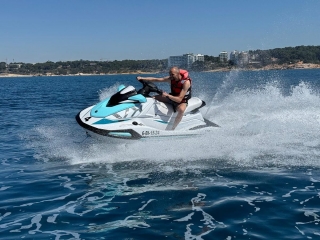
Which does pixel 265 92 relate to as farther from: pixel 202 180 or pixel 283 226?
pixel 283 226

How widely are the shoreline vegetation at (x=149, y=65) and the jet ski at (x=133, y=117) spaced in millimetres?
30575

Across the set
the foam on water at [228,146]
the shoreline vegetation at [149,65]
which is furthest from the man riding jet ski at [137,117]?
the shoreline vegetation at [149,65]

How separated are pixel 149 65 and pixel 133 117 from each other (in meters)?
74.7

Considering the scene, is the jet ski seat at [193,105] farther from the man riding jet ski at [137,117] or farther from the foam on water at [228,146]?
the foam on water at [228,146]

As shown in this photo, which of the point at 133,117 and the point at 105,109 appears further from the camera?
the point at 133,117

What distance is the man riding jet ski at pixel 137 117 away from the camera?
7.74m

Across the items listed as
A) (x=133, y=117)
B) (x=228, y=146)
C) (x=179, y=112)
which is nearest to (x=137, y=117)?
(x=133, y=117)

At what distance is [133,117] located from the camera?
8.02 m

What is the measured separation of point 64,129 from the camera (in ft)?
39.6

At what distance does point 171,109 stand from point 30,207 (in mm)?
3771

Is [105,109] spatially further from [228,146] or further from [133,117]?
[228,146]

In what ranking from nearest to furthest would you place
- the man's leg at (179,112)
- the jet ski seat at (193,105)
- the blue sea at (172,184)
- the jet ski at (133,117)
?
the blue sea at (172,184)
the jet ski at (133,117)
the man's leg at (179,112)
the jet ski seat at (193,105)

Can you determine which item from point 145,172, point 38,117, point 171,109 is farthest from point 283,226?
point 38,117

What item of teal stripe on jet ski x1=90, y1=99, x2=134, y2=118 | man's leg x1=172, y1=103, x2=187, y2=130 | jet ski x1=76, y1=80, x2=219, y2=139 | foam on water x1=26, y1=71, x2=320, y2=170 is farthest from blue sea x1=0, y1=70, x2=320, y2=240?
teal stripe on jet ski x1=90, y1=99, x2=134, y2=118
